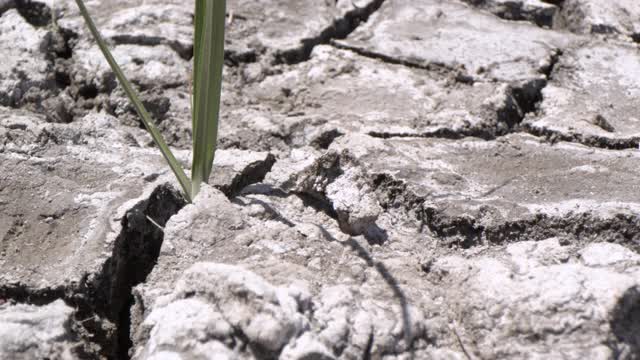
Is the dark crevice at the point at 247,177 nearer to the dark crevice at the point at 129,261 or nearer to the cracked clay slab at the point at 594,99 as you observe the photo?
the dark crevice at the point at 129,261

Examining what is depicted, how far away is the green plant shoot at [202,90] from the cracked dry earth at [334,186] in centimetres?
6

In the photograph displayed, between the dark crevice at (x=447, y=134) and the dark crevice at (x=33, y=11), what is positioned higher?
the dark crevice at (x=33, y=11)

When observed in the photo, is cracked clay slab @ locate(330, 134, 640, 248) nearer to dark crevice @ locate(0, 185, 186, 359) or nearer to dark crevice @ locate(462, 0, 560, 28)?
dark crevice @ locate(0, 185, 186, 359)

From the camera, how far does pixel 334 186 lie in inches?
63.3

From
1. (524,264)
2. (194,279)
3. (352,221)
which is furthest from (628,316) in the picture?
(194,279)

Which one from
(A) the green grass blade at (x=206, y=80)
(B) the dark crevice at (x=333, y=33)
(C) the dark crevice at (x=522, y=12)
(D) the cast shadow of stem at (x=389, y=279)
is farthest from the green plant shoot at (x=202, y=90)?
(C) the dark crevice at (x=522, y=12)

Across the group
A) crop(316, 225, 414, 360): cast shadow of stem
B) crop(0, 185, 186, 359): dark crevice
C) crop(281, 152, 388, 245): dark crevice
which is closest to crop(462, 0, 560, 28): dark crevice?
crop(281, 152, 388, 245): dark crevice

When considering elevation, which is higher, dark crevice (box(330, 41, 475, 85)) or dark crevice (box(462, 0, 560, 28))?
dark crevice (box(462, 0, 560, 28))

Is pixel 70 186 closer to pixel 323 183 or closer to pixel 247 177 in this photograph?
pixel 247 177

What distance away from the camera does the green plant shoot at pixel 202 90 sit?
141 centimetres

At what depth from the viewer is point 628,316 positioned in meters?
1.22

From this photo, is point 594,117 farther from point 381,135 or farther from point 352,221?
point 352,221

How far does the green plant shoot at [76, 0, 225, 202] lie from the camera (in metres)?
1.41

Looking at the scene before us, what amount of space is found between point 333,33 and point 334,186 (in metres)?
0.80
